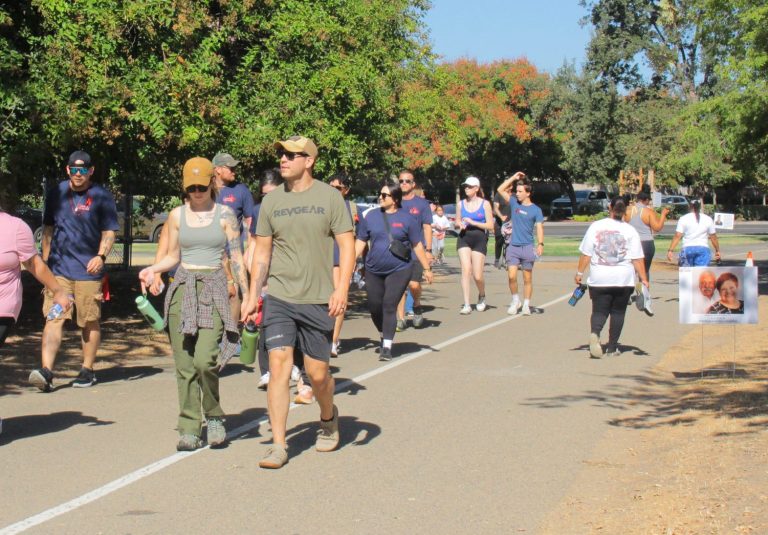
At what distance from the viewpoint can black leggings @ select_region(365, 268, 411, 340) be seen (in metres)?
11.4

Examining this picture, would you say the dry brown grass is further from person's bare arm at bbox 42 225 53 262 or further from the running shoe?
person's bare arm at bbox 42 225 53 262

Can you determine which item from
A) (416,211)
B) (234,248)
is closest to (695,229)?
(416,211)

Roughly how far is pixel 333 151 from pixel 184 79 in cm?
354

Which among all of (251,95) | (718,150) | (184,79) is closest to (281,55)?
(251,95)

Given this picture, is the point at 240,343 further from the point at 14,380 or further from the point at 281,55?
the point at 281,55

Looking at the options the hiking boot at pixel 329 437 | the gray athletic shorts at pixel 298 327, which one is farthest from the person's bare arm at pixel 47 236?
the hiking boot at pixel 329 437

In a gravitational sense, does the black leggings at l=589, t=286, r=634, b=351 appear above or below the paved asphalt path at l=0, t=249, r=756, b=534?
above

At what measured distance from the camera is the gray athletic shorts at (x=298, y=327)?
6.90 metres

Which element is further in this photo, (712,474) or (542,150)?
(542,150)

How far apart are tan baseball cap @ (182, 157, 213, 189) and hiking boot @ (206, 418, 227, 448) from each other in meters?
1.53

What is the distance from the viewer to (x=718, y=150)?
97.5ft

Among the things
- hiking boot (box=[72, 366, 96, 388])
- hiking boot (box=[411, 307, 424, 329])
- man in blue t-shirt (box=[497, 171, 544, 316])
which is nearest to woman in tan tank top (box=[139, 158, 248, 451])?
hiking boot (box=[72, 366, 96, 388])

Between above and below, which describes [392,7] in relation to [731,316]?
above

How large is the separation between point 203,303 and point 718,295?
5.43m
